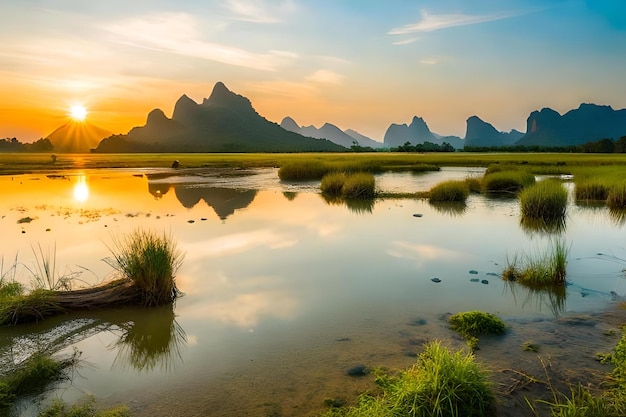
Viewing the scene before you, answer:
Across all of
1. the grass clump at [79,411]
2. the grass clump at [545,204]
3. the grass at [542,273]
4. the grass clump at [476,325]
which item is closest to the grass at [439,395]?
the grass clump at [476,325]

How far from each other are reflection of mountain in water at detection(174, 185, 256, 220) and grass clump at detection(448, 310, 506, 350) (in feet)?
48.4

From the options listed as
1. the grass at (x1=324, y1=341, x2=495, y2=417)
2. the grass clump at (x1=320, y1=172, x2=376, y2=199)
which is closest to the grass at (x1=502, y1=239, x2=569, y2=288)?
the grass at (x1=324, y1=341, x2=495, y2=417)

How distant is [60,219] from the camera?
1984 cm

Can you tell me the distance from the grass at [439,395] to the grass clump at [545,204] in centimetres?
1638

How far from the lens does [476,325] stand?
7.61 m

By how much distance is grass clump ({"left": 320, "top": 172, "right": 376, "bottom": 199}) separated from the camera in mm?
28339

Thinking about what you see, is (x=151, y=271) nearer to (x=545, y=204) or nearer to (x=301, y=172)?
(x=545, y=204)

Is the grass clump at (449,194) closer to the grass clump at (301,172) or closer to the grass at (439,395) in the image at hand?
the grass clump at (301,172)

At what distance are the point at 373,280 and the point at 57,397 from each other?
7.22 meters

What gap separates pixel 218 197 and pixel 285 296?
20.4 metres

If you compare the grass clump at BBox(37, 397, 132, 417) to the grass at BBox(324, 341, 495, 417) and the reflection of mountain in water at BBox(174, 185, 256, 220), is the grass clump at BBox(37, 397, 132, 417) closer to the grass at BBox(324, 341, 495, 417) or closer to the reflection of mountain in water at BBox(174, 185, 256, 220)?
the grass at BBox(324, 341, 495, 417)

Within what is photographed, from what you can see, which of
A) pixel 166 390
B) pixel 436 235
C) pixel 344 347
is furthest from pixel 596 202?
pixel 166 390

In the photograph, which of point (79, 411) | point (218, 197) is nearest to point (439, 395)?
point (79, 411)

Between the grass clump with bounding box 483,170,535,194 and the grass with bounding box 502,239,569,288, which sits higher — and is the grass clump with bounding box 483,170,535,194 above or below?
above
